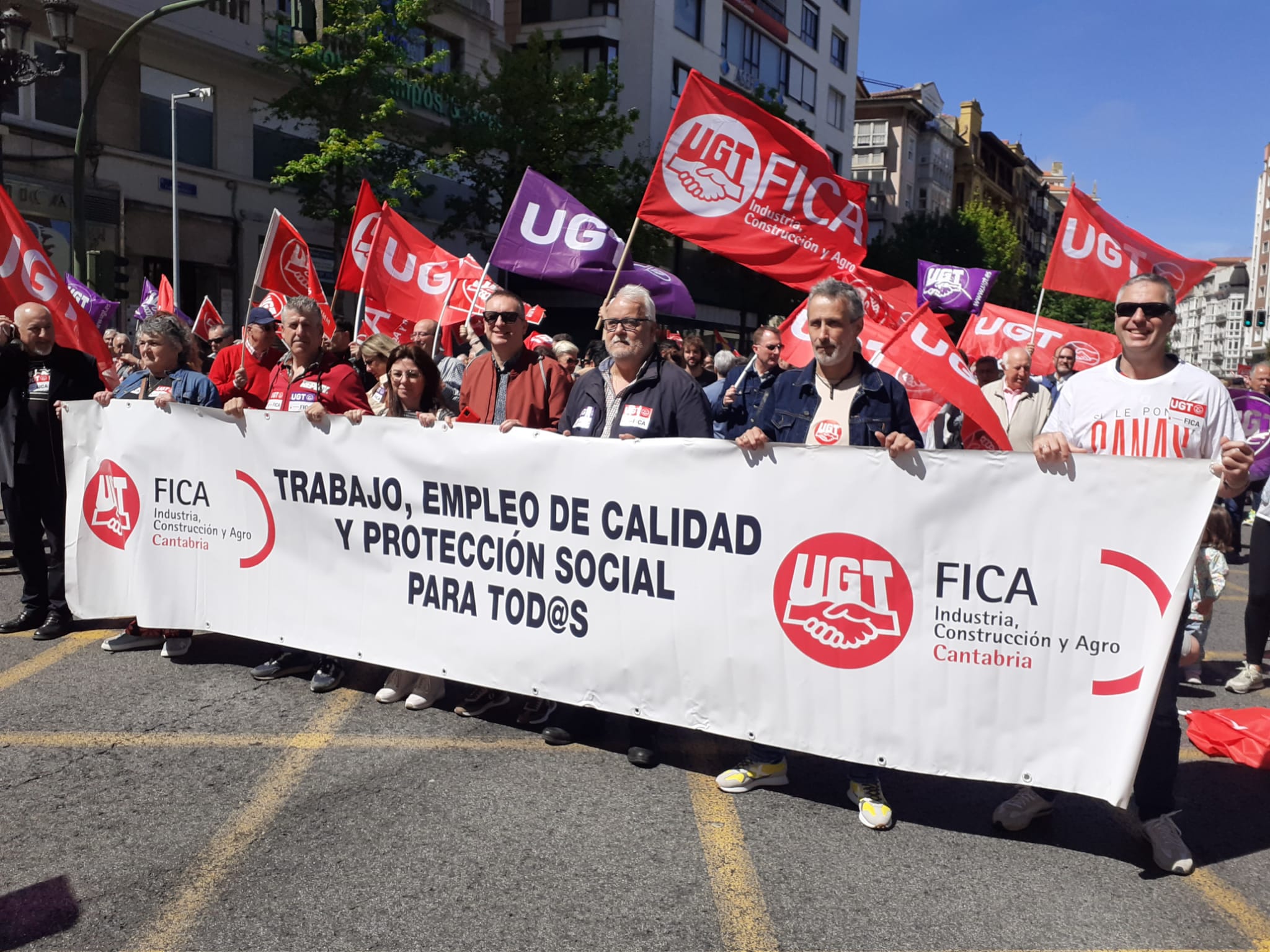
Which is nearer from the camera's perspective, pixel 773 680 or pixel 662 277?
pixel 773 680

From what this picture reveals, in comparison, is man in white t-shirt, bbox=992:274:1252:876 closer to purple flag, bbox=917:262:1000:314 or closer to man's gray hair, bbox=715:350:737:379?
man's gray hair, bbox=715:350:737:379

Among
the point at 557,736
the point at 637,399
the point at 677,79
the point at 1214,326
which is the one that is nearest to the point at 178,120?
the point at 677,79

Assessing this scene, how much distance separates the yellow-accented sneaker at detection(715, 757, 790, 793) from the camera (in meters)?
4.01

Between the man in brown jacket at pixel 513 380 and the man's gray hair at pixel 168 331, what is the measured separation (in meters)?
1.68

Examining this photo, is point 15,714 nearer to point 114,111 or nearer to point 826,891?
point 826,891

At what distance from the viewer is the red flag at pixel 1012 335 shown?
433 inches

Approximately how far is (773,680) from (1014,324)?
27.0 feet

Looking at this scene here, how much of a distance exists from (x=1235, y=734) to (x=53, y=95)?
21935 mm

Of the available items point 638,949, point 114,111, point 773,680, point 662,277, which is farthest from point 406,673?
point 114,111

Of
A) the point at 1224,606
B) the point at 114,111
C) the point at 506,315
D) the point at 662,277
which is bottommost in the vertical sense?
the point at 1224,606

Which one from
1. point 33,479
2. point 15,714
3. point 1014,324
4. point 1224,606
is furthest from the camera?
point 1014,324

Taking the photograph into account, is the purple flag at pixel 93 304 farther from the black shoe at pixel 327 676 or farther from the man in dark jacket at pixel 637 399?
the man in dark jacket at pixel 637 399

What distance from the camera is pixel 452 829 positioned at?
11.7 ft

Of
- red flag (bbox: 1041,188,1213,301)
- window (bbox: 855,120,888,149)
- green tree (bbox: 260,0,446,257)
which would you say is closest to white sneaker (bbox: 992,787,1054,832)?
red flag (bbox: 1041,188,1213,301)
